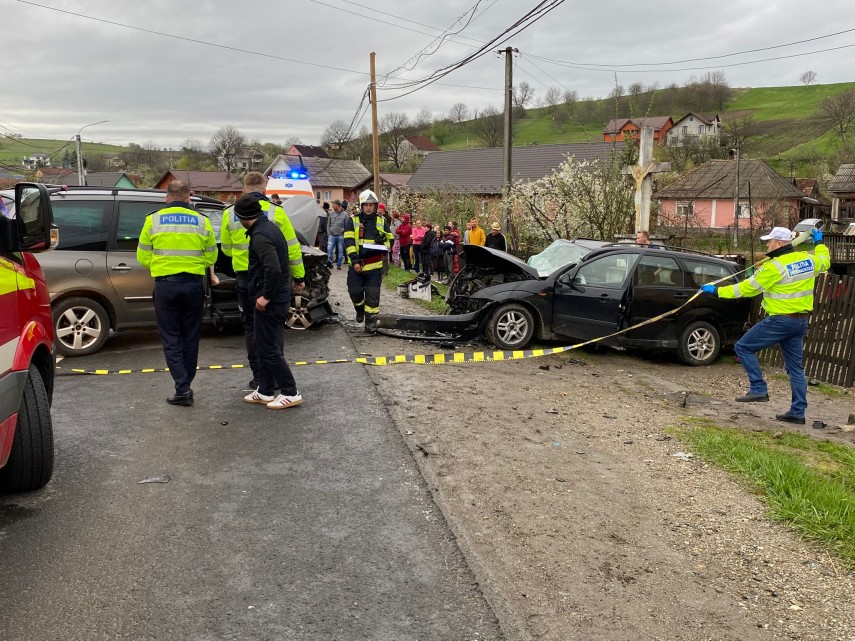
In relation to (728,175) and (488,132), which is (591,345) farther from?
(488,132)

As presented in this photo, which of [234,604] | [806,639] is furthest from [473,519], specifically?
[806,639]

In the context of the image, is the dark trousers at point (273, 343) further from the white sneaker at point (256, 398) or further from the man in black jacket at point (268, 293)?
the white sneaker at point (256, 398)

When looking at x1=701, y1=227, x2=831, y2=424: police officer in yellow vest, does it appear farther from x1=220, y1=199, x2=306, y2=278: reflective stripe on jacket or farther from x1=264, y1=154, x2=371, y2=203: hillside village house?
x1=264, y1=154, x2=371, y2=203: hillside village house

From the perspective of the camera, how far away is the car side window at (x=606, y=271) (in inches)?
388

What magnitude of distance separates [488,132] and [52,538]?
81.9 m

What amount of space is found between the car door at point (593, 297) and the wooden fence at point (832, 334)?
269cm

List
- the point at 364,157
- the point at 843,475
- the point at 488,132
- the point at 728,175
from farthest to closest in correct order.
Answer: the point at 488,132
the point at 364,157
the point at 728,175
the point at 843,475

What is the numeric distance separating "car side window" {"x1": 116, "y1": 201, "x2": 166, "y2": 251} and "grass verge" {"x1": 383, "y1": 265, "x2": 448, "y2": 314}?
17.9 ft

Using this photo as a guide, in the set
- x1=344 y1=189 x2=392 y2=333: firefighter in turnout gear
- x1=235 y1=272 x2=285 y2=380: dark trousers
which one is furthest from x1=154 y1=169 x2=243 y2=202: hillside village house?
x1=235 y1=272 x2=285 y2=380: dark trousers

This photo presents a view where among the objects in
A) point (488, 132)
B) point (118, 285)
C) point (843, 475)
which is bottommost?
point (843, 475)

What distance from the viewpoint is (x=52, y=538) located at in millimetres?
3855

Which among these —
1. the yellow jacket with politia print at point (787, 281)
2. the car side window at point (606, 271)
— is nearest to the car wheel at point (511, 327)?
the car side window at point (606, 271)

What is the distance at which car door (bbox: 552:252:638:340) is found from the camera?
969 cm

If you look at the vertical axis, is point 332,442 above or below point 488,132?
below
